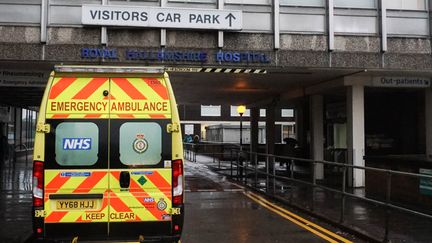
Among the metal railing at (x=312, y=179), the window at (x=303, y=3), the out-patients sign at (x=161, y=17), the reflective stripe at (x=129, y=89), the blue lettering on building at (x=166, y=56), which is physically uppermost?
the window at (x=303, y=3)

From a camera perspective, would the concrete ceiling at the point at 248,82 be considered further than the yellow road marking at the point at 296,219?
Yes

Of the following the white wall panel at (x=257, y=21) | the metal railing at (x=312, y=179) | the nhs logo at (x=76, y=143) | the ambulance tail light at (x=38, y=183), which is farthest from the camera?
the white wall panel at (x=257, y=21)

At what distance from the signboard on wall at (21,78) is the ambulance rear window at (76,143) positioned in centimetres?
948

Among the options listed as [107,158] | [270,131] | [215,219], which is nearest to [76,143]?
[107,158]

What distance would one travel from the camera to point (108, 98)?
6094 millimetres

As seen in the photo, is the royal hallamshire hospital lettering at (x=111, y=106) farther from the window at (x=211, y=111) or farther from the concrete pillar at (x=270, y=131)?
the window at (x=211, y=111)

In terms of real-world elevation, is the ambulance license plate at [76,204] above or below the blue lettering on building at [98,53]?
below

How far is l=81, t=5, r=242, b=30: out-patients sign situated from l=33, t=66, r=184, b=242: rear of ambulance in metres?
8.21

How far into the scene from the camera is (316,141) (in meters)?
19.5

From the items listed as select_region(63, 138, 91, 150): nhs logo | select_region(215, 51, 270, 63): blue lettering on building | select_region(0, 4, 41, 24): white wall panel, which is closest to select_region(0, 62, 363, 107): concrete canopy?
select_region(215, 51, 270, 63): blue lettering on building

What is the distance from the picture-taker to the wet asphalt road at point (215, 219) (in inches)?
324

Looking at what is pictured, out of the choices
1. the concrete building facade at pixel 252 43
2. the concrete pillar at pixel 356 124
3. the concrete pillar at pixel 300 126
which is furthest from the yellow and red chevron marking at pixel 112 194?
the concrete pillar at pixel 300 126

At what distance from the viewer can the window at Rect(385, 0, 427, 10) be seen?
15805 mm

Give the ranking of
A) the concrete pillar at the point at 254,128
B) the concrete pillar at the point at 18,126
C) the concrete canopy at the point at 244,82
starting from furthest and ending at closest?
the concrete pillar at the point at 18,126 < the concrete pillar at the point at 254,128 < the concrete canopy at the point at 244,82
